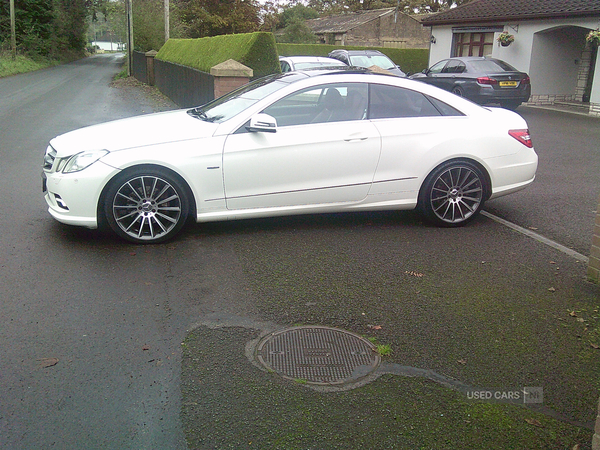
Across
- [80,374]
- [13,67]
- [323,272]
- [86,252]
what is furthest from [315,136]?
[13,67]

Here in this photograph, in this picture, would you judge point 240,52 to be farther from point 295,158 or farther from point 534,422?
point 534,422

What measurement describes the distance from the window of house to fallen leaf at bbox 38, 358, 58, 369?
25208 mm

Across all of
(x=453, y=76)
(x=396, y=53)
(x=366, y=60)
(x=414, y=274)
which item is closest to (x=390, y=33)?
(x=396, y=53)

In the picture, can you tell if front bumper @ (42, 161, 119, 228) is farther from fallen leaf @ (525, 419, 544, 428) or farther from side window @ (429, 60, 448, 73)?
side window @ (429, 60, 448, 73)

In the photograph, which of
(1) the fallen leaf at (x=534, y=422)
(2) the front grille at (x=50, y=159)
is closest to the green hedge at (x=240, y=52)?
(2) the front grille at (x=50, y=159)

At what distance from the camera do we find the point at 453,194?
22.0 feet

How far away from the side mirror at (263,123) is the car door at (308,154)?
0.50 ft

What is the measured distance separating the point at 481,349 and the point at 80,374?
97.7 inches

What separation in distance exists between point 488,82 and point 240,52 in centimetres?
792

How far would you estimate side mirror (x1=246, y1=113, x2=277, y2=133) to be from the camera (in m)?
5.89

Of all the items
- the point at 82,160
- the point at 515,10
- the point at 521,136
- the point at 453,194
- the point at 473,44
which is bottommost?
the point at 453,194

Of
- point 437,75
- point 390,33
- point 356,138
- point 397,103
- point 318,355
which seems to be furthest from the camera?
point 390,33

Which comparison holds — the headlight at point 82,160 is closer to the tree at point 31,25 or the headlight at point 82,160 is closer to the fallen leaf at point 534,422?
the fallen leaf at point 534,422

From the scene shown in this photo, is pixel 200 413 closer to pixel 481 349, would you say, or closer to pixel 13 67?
pixel 481 349
